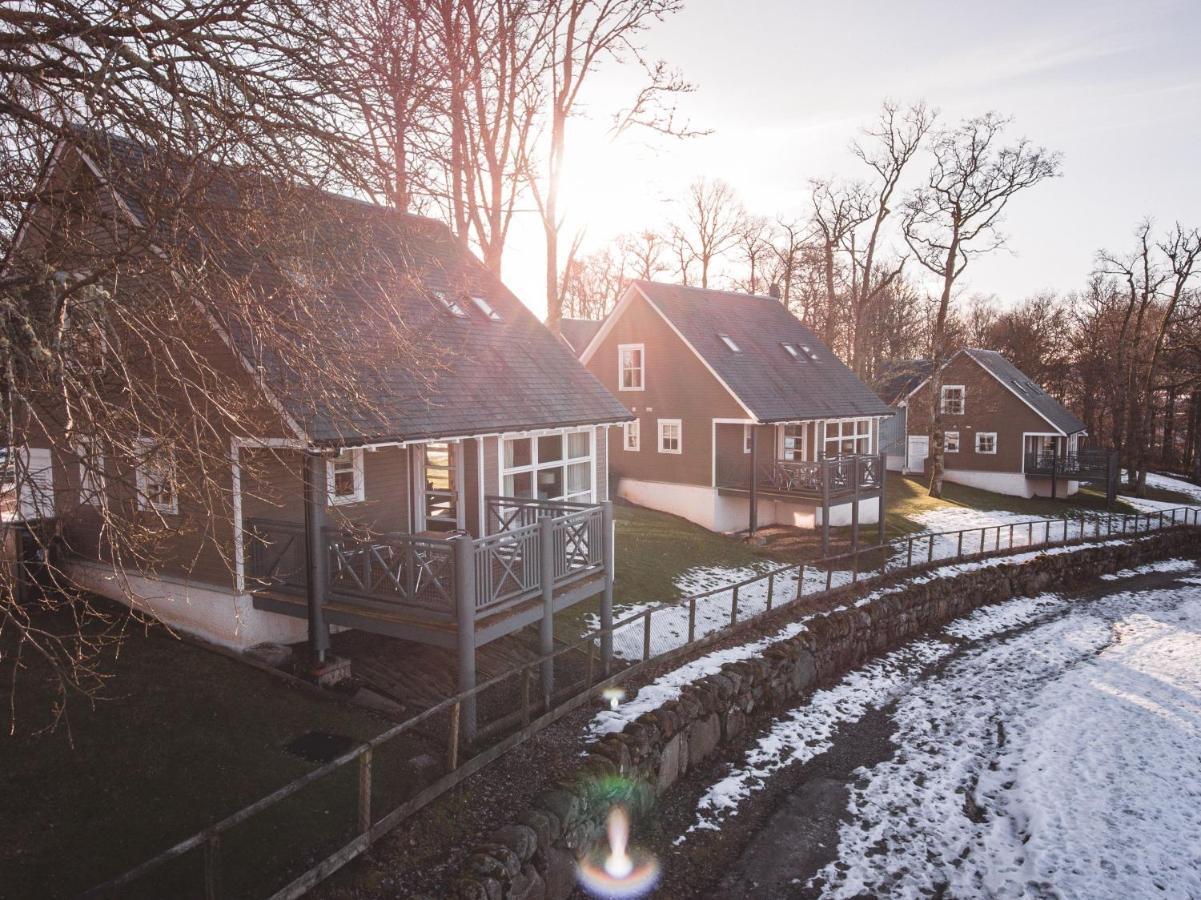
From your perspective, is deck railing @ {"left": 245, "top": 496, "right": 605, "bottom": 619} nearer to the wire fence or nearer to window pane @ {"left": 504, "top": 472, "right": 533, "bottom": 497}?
the wire fence

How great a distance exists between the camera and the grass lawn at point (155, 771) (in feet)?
21.1

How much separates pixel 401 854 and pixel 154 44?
274 inches

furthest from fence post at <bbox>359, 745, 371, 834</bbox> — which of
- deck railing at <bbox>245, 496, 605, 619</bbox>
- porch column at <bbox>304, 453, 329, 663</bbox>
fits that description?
porch column at <bbox>304, 453, 329, 663</bbox>

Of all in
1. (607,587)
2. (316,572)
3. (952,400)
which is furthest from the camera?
(952,400)

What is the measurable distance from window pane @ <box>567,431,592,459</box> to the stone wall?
211 inches

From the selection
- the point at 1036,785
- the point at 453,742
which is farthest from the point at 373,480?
the point at 1036,785

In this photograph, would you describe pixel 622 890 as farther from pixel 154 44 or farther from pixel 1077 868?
pixel 154 44

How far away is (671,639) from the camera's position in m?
13.1

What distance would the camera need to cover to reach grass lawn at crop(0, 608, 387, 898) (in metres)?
6.43

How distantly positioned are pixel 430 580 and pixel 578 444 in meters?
6.54

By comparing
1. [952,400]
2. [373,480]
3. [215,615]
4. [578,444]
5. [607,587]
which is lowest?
[215,615]

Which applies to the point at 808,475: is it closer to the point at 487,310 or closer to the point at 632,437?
the point at 632,437

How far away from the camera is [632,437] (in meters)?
26.1

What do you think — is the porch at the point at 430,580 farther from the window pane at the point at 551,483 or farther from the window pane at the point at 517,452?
the window pane at the point at 551,483
